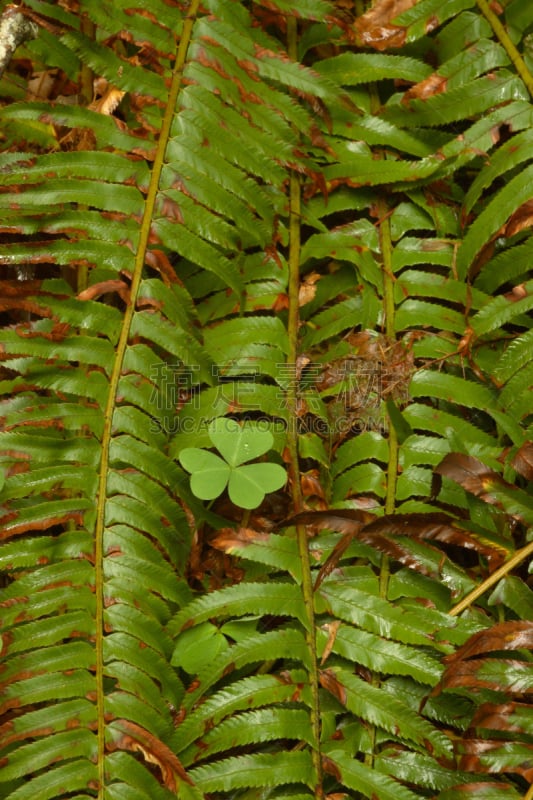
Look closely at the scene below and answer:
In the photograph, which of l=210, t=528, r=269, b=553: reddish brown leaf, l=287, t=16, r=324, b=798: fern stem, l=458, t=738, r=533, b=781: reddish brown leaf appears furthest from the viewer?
l=210, t=528, r=269, b=553: reddish brown leaf

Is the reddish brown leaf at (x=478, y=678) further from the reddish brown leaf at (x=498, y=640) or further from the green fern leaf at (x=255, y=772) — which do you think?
the green fern leaf at (x=255, y=772)

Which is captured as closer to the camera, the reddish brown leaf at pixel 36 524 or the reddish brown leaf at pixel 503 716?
the reddish brown leaf at pixel 503 716

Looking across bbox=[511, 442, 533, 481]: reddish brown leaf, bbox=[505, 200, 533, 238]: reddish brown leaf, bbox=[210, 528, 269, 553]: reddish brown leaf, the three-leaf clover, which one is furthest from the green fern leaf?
bbox=[505, 200, 533, 238]: reddish brown leaf

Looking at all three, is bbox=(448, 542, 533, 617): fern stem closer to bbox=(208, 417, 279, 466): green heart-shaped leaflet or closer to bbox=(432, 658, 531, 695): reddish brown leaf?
bbox=(432, 658, 531, 695): reddish brown leaf

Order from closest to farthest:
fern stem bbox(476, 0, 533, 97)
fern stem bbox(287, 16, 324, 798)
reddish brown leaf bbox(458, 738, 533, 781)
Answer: reddish brown leaf bbox(458, 738, 533, 781) → fern stem bbox(287, 16, 324, 798) → fern stem bbox(476, 0, 533, 97)

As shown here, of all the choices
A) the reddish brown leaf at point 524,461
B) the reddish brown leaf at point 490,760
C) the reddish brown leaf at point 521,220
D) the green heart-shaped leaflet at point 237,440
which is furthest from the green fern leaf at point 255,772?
the reddish brown leaf at point 521,220

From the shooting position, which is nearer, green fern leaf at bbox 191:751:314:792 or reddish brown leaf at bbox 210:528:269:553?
green fern leaf at bbox 191:751:314:792

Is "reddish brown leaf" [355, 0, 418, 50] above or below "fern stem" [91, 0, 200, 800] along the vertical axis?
above
